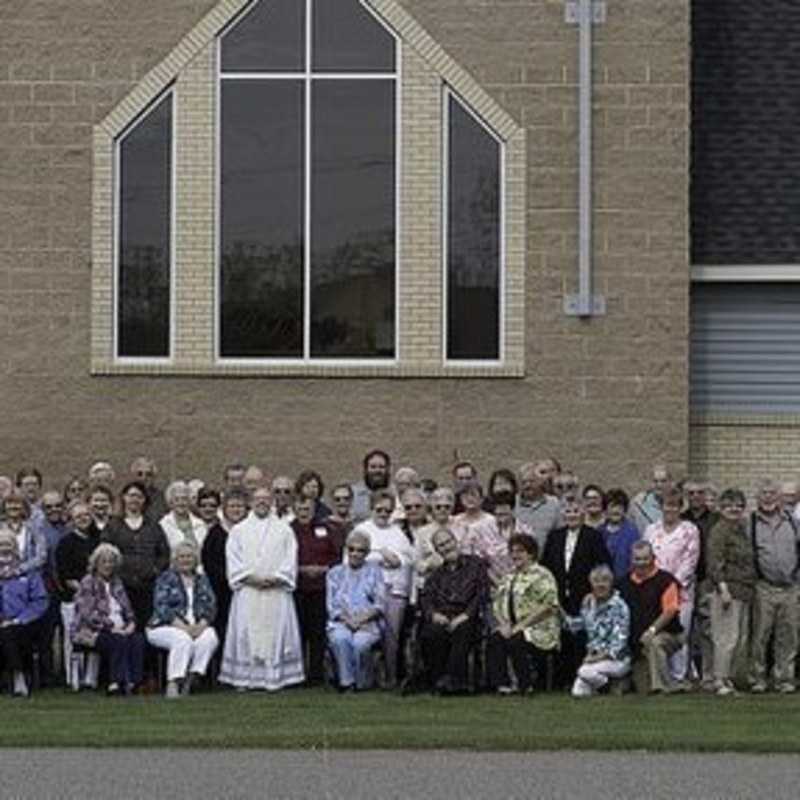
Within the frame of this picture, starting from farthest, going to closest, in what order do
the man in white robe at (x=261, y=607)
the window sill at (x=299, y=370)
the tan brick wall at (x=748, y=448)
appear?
the tan brick wall at (x=748, y=448)
the window sill at (x=299, y=370)
the man in white robe at (x=261, y=607)

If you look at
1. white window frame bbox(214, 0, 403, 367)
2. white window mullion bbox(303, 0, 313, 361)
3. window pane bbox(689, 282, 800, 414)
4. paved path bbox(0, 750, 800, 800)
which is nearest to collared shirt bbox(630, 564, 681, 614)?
paved path bbox(0, 750, 800, 800)

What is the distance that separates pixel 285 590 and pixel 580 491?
10.3 feet

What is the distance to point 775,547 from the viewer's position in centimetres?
1991

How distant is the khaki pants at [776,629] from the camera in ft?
65.2

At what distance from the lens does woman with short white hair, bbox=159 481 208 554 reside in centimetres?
2017

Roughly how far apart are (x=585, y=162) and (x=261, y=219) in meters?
3.29

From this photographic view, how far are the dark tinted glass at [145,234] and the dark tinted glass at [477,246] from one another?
9.38ft

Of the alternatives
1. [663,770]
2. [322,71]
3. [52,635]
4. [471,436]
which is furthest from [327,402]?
[663,770]

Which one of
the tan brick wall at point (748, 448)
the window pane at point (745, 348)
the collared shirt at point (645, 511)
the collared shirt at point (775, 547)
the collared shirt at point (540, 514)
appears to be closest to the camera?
the collared shirt at point (775, 547)

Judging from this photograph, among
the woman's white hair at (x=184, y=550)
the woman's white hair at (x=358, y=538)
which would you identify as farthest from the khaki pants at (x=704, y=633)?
the woman's white hair at (x=184, y=550)

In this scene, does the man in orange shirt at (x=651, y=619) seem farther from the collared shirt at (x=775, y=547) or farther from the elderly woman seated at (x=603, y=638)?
the collared shirt at (x=775, y=547)

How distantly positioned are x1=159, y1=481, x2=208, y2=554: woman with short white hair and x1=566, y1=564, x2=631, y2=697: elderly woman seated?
3318 millimetres

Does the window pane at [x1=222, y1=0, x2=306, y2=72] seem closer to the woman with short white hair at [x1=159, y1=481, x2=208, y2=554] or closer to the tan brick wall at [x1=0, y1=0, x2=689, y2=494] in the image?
the tan brick wall at [x1=0, y1=0, x2=689, y2=494]

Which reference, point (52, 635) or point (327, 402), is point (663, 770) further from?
point (327, 402)
